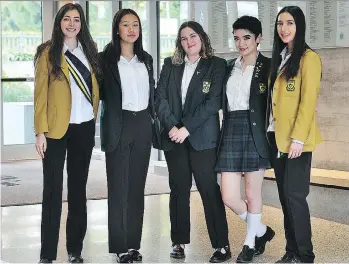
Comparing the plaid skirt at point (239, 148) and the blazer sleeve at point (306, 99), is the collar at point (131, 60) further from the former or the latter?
the blazer sleeve at point (306, 99)

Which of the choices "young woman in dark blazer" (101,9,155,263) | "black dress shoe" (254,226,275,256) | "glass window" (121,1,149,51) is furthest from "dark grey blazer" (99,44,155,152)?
"glass window" (121,1,149,51)

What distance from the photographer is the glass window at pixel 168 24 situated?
912 cm

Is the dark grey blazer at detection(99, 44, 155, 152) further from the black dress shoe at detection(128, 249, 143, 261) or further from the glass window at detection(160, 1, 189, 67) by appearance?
the glass window at detection(160, 1, 189, 67)

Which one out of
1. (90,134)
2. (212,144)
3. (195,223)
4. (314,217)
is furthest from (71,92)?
(314,217)

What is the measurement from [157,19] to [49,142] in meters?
5.36

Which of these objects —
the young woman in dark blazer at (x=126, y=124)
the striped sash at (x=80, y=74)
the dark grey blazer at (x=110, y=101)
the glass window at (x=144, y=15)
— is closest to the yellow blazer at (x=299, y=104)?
the young woman in dark blazer at (x=126, y=124)

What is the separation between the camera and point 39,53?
4.29 m

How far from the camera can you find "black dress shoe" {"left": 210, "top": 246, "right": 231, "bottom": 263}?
4.54 metres

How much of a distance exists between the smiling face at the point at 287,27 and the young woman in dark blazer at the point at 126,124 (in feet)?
2.89

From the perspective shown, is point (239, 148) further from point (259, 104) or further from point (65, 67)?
point (65, 67)

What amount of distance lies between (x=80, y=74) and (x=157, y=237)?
5.09 feet

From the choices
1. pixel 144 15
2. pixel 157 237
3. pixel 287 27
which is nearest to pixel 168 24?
pixel 144 15

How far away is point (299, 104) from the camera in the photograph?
13.5ft

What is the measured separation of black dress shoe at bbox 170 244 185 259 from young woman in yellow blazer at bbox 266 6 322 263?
76 cm
